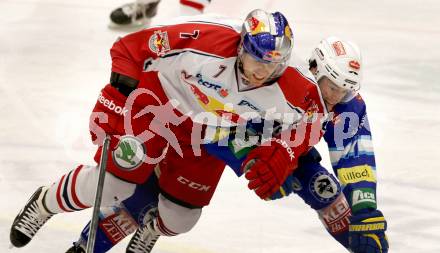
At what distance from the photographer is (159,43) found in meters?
4.41

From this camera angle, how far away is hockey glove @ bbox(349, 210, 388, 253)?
4578 mm

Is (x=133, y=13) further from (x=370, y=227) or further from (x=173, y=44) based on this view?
(x=370, y=227)

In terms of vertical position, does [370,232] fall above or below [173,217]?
above

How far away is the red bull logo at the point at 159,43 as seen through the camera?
4.41 m

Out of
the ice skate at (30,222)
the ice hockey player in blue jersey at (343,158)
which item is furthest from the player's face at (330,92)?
the ice skate at (30,222)

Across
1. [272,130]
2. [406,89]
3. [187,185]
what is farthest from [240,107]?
[406,89]

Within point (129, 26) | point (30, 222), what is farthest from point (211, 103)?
point (129, 26)

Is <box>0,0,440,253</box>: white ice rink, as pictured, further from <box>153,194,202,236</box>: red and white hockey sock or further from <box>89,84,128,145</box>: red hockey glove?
<box>89,84,128,145</box>: red hockey glove

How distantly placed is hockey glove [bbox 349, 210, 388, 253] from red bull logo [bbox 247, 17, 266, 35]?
0.98m

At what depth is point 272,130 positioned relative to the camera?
4.55 meters

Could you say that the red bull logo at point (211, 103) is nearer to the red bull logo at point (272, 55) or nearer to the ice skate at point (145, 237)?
the red bull logo at point (272, 55)

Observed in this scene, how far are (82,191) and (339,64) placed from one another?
1.27 m

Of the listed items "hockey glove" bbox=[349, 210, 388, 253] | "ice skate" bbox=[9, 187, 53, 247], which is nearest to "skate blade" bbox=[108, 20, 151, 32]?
"ice skate" bbox=[9, 187, 53, 247]

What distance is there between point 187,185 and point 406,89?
2.74 meters
